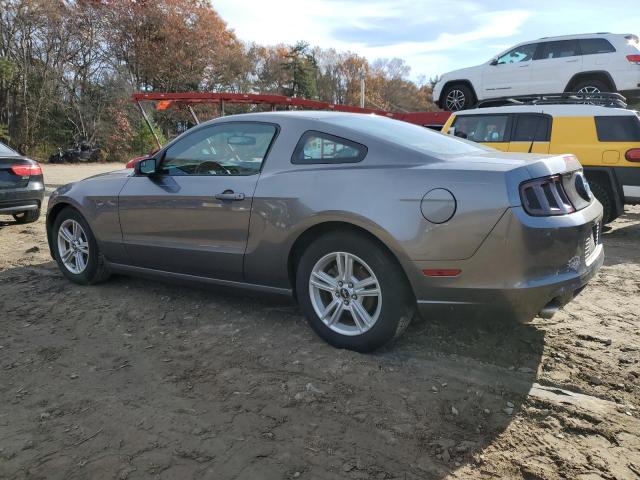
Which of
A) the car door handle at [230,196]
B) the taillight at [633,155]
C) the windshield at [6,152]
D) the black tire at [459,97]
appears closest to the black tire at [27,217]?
the windshield at [6,152]

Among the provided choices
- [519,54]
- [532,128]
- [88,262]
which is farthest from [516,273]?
[519,54]

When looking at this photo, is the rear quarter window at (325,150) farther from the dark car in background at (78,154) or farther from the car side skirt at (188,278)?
the dark car in background at (78,154)

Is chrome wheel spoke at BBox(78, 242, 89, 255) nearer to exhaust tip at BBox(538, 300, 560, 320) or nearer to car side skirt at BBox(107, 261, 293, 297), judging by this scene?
car side skirt at BBox(107, 261, 293, 297)

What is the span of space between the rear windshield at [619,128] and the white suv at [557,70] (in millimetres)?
3413

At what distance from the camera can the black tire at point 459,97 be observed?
12.2 m

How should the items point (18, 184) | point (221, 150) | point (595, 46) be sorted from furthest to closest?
point (595, 46) → point (18, 184) → point (221, 150)

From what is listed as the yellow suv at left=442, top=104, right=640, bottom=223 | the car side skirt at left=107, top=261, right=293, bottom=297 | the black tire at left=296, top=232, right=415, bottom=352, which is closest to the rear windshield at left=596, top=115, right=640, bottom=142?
the yellow suv at left=442, top=104, right=640, bottom=223

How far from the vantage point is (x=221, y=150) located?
4000mm

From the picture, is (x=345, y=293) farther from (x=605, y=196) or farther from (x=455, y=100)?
(x=455, y=100)

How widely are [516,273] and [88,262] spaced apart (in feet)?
12.1

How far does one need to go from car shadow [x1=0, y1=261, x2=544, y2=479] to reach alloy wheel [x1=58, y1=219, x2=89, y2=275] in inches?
26.0

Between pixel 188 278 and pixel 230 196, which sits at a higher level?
pixel 230 196

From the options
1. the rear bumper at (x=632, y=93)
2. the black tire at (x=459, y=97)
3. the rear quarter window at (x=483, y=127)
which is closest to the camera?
the rear quarter window at (x=483, y=127)

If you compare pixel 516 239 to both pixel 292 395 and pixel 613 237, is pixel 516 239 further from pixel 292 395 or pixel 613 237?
pixel 613 237
